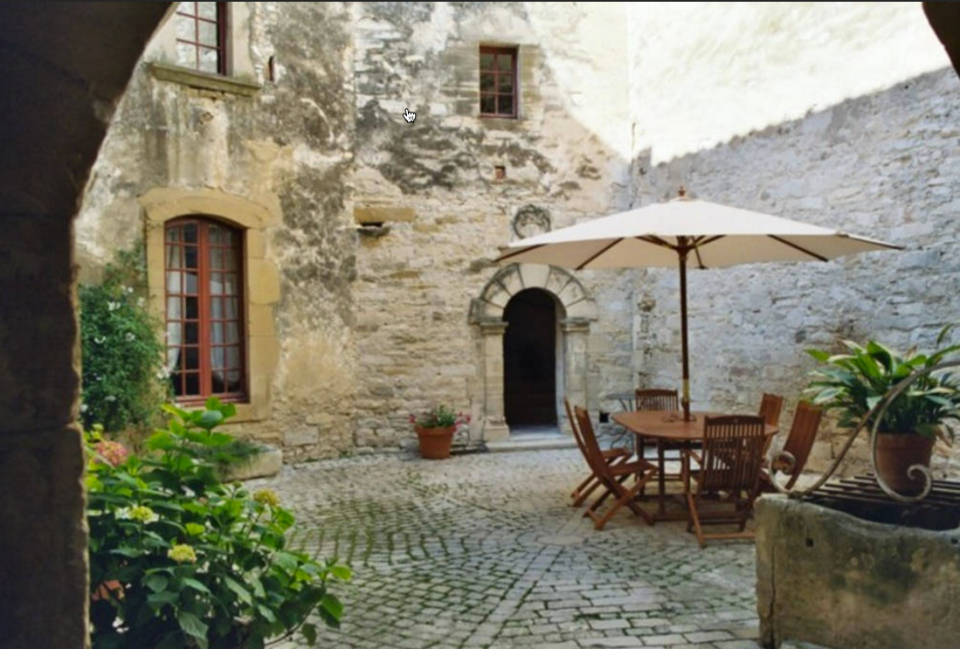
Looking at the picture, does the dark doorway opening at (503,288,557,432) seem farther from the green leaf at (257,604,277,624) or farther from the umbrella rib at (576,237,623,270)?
the green leaf at (257,604,277,624)

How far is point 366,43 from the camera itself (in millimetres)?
9305

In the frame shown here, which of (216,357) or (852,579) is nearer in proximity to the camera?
(852,579)

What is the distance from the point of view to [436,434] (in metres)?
9.05

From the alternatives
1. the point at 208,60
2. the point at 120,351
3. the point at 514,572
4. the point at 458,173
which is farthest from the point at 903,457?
the point at 208,60

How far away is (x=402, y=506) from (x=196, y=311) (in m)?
3.30

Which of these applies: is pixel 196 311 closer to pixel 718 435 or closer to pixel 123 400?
pixel 123 400

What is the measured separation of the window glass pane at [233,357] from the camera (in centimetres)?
844

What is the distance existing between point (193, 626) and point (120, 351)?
5.21m

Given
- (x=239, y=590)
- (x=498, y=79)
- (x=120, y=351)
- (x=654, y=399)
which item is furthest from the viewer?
(x=498, y=79)

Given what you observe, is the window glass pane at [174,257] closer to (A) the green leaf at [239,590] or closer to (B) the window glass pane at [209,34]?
(B) the window glass pane at [209,34]

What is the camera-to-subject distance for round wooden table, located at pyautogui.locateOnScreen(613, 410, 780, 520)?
5391mm

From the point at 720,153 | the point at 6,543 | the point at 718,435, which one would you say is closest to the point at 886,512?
the point at 718,435

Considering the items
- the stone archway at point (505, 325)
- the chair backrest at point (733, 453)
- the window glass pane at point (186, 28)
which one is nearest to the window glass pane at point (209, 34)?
the window glass pane at point (186, 28)

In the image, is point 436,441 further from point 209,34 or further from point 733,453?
point 209,34
